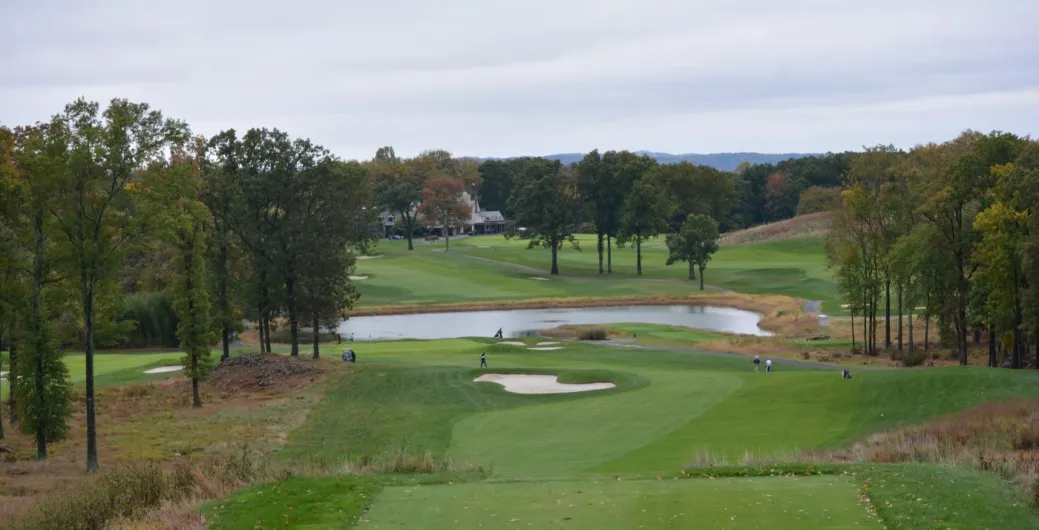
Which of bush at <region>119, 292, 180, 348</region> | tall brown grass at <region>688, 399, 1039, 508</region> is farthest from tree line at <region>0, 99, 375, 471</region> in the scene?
bush at <region>119, 292, 180, 348</region>

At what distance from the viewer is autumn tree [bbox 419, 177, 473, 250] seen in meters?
143

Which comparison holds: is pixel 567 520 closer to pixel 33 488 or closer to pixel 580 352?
pixel 33 488

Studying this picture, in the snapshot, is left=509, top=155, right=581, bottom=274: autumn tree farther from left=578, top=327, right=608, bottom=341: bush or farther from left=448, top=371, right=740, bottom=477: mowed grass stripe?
left=448, top=371, right=740, bottom=477: mowed grass stripe

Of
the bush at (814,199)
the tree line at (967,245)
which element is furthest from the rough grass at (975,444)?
the bush at (814,199)

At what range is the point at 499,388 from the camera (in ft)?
125

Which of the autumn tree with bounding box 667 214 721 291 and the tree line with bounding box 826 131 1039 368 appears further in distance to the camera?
the autumn tree with bounding box 667 214 721 291

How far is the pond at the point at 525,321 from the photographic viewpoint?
70625 millimetres

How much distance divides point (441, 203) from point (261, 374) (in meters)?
99.9

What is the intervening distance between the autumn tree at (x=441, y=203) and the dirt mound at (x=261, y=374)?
314 feet

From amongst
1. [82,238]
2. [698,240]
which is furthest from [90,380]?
[698,240]

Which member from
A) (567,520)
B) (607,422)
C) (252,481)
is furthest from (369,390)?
(567,520)

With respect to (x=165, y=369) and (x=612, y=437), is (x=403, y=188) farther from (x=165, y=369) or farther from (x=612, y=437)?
(x=612, y=437)

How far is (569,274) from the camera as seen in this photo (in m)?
107

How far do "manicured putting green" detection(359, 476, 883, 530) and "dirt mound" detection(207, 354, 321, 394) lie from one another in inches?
991
